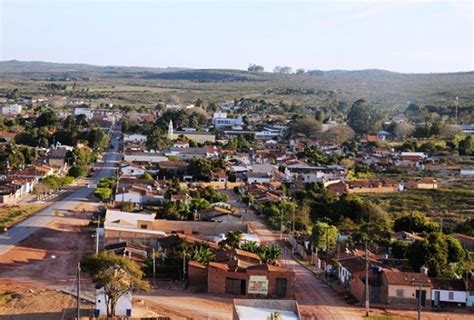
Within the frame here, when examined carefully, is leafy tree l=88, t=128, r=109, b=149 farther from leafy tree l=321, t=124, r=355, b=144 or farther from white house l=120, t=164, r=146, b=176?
leafy tree l=321, t=124, r=355, b=144

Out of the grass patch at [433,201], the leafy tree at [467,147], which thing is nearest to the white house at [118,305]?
the grass patch at [433,201]

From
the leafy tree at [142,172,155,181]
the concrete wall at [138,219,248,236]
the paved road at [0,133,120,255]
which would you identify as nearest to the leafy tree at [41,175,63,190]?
the paved road at [0,133,120,255]

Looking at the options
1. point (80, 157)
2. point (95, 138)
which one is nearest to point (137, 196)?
point (80, 157)

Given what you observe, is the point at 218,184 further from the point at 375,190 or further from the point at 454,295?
the point at 454,295

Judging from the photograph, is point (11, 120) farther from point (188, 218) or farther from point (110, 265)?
point (110, 265)

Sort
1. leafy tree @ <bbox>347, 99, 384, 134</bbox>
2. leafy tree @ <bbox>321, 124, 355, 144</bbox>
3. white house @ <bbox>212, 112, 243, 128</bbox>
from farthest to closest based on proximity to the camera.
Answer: white house @ <bbox>212, 112, 243, 128</bbox>, leafy tree @ <bbox>347, 99, 384, 134</bbox>, leafy tree @ <bbox>321, 124, 355, 144</bbox>

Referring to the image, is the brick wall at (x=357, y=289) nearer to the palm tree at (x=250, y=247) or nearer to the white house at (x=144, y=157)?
the palm tree at (x=250, y=247)
